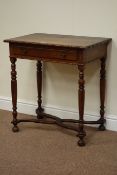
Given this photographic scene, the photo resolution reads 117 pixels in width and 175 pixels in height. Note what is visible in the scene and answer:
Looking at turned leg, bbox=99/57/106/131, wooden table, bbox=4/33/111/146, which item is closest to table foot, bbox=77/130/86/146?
wooden table, bbox=4/33/111/146

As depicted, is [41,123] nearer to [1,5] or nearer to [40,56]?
[40,56]

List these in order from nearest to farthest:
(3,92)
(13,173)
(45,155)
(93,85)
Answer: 1. (13,173)
2. (45,155)
3. (93,85)
4. (3,92)

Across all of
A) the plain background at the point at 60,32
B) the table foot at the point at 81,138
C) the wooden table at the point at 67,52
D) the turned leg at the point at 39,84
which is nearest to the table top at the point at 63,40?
the wooden table at the point at 67,52

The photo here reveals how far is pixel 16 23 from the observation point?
128 inches

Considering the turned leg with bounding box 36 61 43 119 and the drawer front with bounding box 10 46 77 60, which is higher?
the drawer front with bounding box 10 46 77 60

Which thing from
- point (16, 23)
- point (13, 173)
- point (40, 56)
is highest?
point (16, 23)

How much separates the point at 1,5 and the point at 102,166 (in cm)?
185

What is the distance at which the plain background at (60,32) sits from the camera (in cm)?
284

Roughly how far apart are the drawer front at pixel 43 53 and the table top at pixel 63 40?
5 centimetres

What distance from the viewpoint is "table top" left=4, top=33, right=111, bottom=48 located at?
8.27 ft

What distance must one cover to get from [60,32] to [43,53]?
0.47m

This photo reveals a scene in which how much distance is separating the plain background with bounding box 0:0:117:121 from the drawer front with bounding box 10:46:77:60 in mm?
455

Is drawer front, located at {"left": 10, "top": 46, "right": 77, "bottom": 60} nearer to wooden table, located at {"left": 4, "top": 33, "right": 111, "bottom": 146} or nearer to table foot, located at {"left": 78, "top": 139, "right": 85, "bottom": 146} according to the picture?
wooden table, located at {"left": 4, "top": 33, "right": 111, "bottom": 146}

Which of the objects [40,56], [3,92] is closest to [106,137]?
[40,56]
